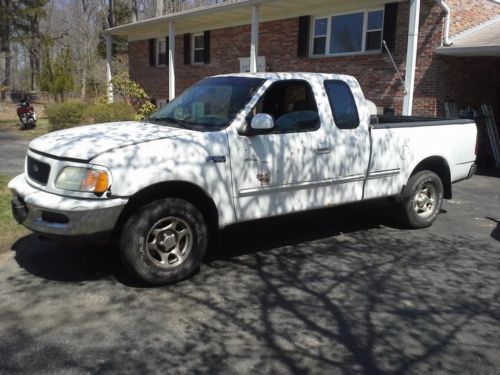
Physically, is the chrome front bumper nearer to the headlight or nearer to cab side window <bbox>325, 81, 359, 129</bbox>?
the headlight

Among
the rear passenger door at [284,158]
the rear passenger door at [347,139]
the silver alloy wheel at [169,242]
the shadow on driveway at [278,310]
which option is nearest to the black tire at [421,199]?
the shadow on driveway at [278,310]

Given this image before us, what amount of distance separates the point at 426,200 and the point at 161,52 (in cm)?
1796

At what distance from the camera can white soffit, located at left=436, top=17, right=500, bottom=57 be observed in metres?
11.1

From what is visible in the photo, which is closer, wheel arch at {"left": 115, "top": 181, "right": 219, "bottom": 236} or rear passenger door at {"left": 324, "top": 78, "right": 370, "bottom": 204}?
wheel arch at {"left": 115, "top": 181, "right": 219, "bottom": 236}

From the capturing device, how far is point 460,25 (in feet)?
41.5

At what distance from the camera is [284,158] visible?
5.10 metres

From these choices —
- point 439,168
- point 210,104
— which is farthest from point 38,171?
point 439,168

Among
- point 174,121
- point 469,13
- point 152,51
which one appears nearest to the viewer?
point 174,121

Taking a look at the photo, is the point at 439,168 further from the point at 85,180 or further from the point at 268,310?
the point at 85,180

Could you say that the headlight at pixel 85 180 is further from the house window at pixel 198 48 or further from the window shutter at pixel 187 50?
the window shutter at pixel 187 50

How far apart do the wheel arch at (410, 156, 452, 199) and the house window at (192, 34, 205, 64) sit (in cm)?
1443

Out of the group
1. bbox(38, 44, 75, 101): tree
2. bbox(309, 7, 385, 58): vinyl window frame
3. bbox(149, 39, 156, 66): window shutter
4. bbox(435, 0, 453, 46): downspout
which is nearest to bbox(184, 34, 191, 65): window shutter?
bbox(149, 39, 156, 66): window shutter

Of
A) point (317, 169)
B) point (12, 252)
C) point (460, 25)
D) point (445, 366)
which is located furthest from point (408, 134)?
point (460, 25)

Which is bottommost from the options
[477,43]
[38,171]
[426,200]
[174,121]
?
[426,200]
